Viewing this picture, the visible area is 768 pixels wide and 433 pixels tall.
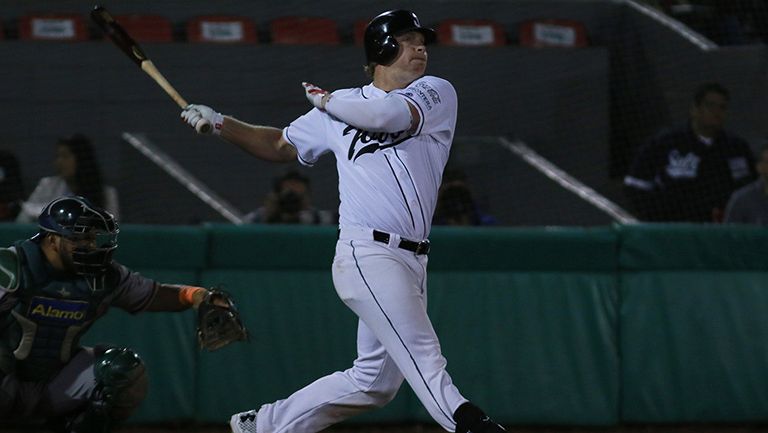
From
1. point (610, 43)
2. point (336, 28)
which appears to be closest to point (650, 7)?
point (610, 43)

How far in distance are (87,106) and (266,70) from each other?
1.44m

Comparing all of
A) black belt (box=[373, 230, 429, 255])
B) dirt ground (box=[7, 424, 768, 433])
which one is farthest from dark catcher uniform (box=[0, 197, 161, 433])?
dirt ground (box=[7, 424, 768, 433])

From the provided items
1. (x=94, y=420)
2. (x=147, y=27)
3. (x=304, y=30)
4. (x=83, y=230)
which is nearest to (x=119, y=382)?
(x=94, y=420)

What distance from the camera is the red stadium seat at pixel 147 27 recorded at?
9898 mm

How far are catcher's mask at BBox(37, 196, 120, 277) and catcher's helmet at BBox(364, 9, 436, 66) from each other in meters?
1.30

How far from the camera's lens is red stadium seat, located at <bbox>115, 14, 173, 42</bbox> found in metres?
9.90

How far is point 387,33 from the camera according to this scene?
460 centimetres

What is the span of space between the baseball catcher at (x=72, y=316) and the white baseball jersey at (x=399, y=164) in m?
0.82

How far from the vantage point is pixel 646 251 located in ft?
22.9

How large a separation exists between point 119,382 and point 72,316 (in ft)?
1.09

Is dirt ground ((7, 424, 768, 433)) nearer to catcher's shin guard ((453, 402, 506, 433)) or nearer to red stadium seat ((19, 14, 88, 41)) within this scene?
catcher's shin guard ((453, 402, 506, 433))

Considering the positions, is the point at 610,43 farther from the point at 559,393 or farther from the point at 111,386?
the point at 111,386

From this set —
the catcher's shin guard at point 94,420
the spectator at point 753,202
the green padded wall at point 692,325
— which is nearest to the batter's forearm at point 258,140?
the catcher's shin guard at point 94,420

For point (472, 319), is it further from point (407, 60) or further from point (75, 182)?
point (75, 182)
